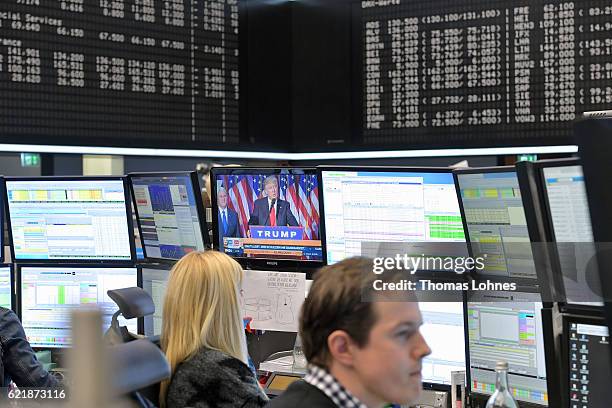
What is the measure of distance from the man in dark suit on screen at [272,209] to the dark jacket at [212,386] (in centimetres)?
75

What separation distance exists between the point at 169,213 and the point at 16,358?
2.53 ft

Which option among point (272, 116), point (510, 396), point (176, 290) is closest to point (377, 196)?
point (176, 290)

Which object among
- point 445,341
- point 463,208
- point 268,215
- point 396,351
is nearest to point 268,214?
point 268,215

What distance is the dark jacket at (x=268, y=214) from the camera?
2.95 meters

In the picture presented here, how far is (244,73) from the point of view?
186 inches

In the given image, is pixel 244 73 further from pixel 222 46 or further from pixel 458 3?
pixel 458 3

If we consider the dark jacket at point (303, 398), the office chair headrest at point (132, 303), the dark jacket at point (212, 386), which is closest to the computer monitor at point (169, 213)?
the dark jacket at point (212, 386)

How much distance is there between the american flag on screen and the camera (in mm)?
2865

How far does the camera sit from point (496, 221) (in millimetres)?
2039

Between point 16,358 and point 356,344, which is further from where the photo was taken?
point 16,358

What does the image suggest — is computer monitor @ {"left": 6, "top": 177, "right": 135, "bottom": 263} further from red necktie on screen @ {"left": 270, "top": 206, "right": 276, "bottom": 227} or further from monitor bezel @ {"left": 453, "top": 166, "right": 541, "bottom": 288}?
monitor bezel @ {"left": 453, "top": 166, "right": 541, "bottom": 288}

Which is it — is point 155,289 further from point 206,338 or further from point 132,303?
point 132,303

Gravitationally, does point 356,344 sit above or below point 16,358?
above

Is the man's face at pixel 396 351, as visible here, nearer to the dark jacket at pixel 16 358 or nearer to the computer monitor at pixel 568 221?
the computer monitor at pixel 568 221
